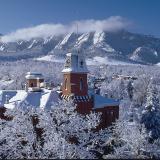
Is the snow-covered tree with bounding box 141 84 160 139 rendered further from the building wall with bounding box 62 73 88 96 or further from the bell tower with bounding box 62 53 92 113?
the building wall with bounding box 62 73 88 96

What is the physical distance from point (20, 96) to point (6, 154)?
16.4 m

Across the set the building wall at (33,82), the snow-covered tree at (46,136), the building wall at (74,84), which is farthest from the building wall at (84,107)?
the building wall at (33,82)

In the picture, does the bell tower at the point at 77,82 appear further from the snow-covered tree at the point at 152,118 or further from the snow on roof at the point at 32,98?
the snow-covered tree at the point at 152,118

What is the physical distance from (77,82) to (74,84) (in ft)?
1.84

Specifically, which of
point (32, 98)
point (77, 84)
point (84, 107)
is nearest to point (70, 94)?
point (77, 84)

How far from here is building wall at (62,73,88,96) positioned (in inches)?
2120

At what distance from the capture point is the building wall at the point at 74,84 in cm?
5384

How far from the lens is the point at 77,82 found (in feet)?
178

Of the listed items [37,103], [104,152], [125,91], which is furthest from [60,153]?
[125,91]

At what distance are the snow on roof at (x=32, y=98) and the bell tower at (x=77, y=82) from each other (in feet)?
6.19

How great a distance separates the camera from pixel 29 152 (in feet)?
130

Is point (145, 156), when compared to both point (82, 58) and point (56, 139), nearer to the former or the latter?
point (56, 139)

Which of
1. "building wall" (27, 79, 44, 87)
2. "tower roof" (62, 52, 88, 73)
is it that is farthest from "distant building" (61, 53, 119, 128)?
→ "building wall" (27, 79, 44, 87)

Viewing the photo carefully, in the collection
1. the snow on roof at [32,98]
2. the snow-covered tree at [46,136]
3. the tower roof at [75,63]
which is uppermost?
the tower roof at [75,63]
